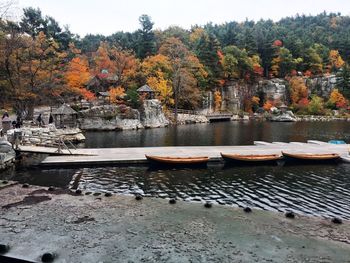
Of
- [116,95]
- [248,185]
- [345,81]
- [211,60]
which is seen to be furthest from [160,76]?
[248,185]

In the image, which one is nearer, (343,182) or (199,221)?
(199,221)

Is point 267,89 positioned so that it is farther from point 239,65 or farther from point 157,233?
point 157,233

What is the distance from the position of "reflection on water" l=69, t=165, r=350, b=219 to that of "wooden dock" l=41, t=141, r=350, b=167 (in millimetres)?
1345

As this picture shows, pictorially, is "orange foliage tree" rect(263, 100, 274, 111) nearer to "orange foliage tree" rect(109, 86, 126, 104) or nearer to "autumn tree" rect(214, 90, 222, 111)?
"autumn tree" rect(214, 90, 222, 111)

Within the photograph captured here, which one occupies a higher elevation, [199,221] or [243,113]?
[243,113]

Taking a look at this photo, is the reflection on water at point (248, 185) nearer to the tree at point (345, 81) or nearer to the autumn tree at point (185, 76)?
the autumn tree at point (185, 76)

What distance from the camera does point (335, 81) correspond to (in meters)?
87.0

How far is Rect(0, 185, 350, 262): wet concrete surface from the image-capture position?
877 centimetres

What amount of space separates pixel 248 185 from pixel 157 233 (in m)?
10.4

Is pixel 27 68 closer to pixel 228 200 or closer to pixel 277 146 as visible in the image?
pixel 277 146

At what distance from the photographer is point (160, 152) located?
2802 cm

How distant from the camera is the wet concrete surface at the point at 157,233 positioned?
28.8ft

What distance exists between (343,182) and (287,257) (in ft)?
46.5

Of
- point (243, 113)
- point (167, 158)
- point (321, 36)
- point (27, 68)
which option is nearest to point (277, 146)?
point (167, 158)
